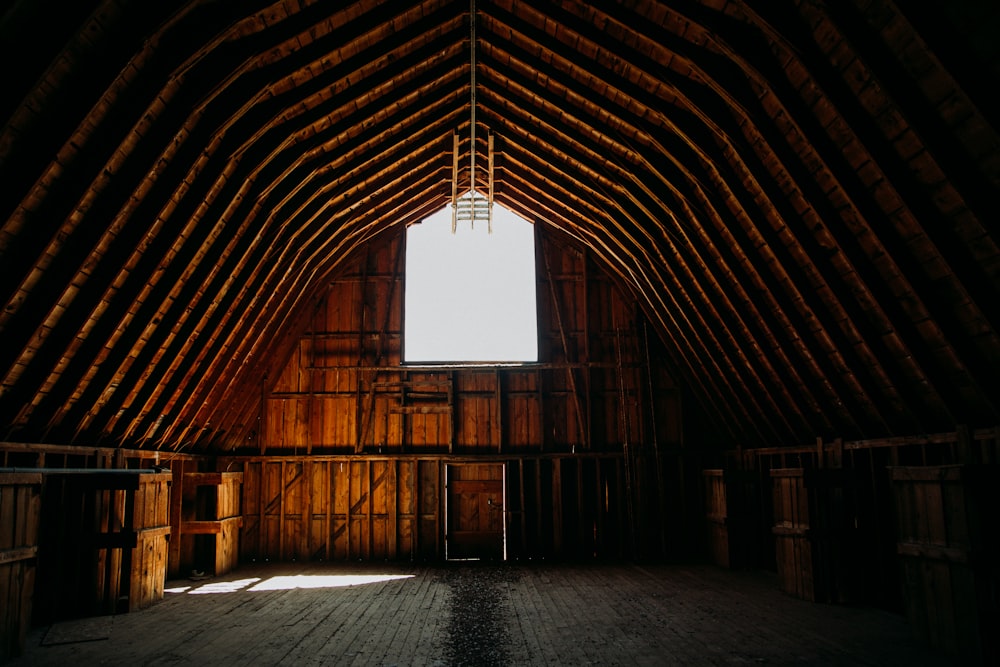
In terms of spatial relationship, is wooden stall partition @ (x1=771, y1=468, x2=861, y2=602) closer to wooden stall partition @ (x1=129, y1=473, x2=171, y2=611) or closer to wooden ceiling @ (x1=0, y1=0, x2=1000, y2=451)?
wooden ceiling @ (x1=0, y1=0, x2=1000, y2=451)

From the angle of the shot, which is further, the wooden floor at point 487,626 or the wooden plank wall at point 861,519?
the wooden plank wall at point 861,519

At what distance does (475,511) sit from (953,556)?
886 cm

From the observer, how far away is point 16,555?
6824 millimetres

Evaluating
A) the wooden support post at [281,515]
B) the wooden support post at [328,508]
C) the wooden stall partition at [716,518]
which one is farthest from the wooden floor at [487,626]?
the wooden support post at [328,508]

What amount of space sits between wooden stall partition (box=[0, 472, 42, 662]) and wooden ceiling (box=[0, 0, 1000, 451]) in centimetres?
100

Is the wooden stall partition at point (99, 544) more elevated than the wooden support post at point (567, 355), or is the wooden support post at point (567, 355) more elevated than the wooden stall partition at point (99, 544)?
the wooden support post at point (567, 355)

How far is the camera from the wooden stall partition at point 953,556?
→ 588 cm

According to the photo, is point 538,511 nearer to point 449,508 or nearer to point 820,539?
point 449,508

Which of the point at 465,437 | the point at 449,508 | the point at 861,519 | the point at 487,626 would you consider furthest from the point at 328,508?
the point at 861,519

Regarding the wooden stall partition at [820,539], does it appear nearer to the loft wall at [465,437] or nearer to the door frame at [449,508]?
the loft wall at [465,437]

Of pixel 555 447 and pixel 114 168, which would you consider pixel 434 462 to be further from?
pixel 114 168

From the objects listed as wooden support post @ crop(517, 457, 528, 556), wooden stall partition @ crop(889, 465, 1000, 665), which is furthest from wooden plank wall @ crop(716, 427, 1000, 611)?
wooden support post @ crop(517, 457, 528, 556)

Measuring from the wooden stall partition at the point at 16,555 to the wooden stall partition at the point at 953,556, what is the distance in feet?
27.7

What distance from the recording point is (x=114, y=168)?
655 centimetres
